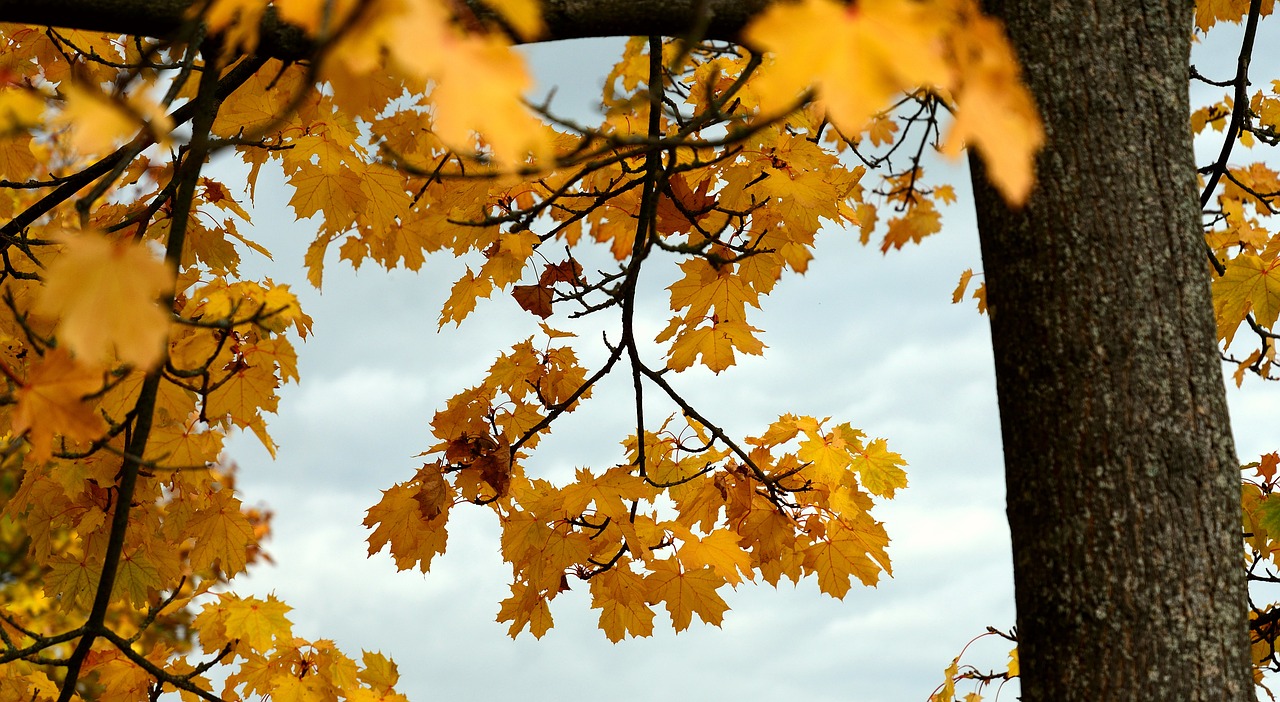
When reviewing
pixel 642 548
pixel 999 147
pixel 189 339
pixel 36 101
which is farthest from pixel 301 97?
pixel 642 548

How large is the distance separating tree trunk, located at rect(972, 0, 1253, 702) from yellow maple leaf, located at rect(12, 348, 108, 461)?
5.54 feet

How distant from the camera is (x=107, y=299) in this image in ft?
3.76

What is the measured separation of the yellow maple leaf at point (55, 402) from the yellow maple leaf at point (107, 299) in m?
0.61

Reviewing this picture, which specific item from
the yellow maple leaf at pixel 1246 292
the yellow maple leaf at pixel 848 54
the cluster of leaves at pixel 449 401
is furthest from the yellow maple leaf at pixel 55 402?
the yellow maple leaf at pixel 1246 292

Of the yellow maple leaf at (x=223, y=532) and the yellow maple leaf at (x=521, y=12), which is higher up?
the yellow maple leaf at (x=223, y=532)

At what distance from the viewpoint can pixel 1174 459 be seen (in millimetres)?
1732

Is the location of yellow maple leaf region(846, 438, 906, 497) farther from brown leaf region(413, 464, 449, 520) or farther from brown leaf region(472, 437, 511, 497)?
brown leaf region(413, 464, 449, 520)

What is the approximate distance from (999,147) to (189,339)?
2366mm

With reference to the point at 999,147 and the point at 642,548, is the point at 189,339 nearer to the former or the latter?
the point at 642,548

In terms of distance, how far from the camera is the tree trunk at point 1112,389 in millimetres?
1685

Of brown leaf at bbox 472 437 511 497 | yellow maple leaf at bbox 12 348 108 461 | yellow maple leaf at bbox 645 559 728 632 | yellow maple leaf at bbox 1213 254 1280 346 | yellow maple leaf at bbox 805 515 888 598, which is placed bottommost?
yellow maple leaf at bbox 12 348 108 461

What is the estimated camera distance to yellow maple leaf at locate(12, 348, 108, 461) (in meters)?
1.70

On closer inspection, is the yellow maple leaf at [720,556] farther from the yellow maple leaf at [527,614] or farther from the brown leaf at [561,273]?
the brown leaf at [561,273]

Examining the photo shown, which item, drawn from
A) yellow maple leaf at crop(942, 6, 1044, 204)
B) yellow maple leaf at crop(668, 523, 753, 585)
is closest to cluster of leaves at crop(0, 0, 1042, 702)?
yellow maple leaf at crop(668, 523, 753, 585)
